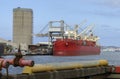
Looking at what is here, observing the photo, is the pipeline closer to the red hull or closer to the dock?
the dock

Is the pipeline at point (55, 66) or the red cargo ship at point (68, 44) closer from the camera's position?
the pipeline at point (55, 66)

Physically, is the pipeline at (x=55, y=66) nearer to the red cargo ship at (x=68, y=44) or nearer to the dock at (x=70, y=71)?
the dock at (x=70, y=71)

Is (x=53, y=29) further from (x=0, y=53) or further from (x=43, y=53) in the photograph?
(x=0, y=53)

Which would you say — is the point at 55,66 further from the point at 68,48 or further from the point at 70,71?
the point at 68,48

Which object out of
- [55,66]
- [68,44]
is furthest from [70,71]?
[68,44]

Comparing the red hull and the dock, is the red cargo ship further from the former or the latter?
the dock

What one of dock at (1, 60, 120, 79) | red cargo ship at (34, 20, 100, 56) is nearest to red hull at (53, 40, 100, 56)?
red cargo ship at (34, 20, 100, 56)

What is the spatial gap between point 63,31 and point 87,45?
67.2 ft

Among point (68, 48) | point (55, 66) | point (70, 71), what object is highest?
point (68, 48)

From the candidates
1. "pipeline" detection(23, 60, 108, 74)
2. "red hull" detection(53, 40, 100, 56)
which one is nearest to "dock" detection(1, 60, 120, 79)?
"pipeline" detection(23, 60, 108, 74)

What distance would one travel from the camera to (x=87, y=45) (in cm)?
14412

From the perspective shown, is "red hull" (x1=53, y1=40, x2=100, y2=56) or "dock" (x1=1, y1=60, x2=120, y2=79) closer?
"dock" (x1=1, y1=60, x2=120, y2=79)

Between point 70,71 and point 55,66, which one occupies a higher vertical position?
point 55,66

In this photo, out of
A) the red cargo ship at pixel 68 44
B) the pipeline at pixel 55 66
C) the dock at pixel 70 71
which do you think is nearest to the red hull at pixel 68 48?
the red cargo ship at pixel 68 44
